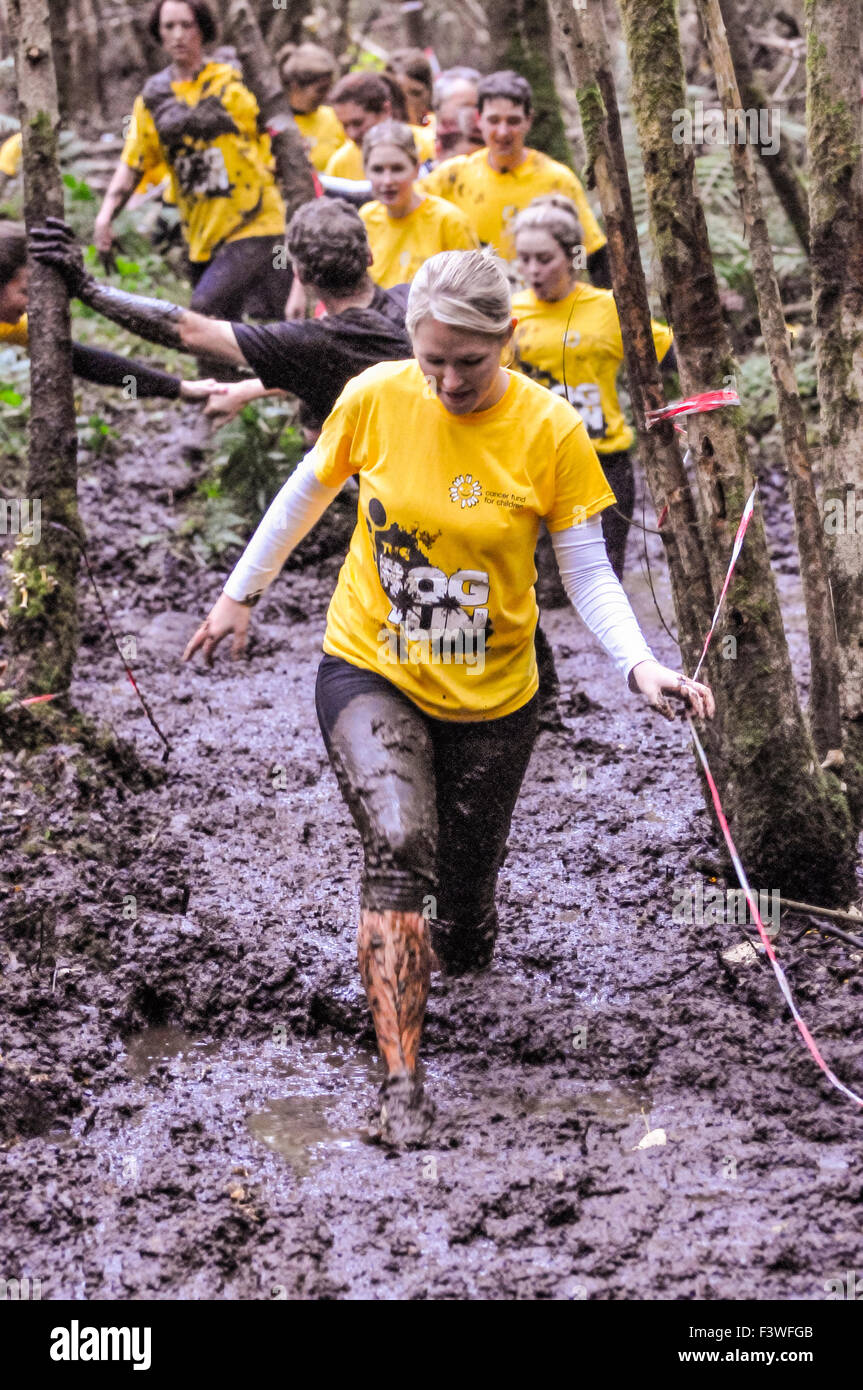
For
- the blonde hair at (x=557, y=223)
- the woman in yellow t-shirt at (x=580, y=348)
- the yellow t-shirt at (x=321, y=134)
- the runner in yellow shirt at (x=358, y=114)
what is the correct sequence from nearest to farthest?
1. the blonde hair at (x=557, y=223)
2. the woman in yellow t-shirt at (x=580, y=348)
3. the runner in yellow shirt at (x=358, y=114)
4. the yellow t-shirt at (x=321, y=134)

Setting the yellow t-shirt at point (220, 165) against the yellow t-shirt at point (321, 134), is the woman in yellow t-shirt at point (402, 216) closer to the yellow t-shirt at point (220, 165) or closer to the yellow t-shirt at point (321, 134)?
the yellow t-shirt at point (220, 165)

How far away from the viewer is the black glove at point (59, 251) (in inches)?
228

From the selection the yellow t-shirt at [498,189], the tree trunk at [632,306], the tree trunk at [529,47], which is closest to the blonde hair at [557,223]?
the yellow t-shirt at [498,189]

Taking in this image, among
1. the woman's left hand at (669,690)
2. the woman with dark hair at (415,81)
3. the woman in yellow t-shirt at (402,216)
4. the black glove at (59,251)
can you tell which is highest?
the woman with dark hair at (415,81)

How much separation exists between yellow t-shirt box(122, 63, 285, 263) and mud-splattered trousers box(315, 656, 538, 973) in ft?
20.0

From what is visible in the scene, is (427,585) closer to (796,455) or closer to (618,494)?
(796,455)

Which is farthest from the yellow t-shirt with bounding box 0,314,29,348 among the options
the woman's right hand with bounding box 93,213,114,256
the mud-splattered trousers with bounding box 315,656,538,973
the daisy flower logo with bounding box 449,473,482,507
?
the daisy flower logo with bounding box 449,473,482,507

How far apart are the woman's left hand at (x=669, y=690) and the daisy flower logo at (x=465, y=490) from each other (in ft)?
2.09

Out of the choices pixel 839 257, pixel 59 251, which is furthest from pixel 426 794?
pixel 59 251

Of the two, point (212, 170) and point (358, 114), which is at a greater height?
point (358, 114)

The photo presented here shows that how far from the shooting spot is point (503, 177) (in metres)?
8.81

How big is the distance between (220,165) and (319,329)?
457cm

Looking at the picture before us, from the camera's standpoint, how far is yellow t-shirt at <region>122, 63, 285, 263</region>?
9.14m
